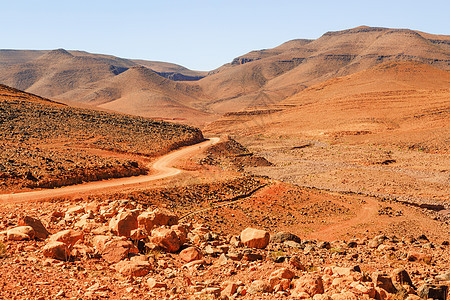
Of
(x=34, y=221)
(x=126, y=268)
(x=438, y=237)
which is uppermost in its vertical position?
(x=34, y=221)

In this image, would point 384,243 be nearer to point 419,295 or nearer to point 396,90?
point 419,295

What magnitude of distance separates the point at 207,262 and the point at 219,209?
46.4 ft

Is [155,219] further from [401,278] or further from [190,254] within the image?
[401,278]

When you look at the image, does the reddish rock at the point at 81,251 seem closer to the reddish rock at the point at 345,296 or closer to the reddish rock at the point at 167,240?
the reddish rock at the point at 167,240

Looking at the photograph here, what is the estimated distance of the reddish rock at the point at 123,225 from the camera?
12773 mm

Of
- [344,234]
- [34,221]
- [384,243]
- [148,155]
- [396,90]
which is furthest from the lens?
[396,90]

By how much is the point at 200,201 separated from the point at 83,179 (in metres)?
8.33

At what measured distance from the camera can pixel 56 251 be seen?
33.7ft

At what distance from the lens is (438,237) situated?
81.6 feet

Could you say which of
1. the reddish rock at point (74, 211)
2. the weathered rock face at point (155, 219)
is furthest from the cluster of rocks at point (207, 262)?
the reddish rock at point (74, 211)

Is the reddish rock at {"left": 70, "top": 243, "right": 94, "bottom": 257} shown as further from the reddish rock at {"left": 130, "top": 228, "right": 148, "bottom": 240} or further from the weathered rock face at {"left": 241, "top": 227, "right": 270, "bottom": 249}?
the weathered rock face at {"left": 241, "top": 227, "right": 270, "bottom": 249}

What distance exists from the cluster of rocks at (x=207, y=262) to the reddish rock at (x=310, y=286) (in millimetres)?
21

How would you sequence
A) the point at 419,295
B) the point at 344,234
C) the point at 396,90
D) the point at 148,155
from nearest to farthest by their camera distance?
the point at 419,295, the point at 344,234, the point at 148,155, the point at 396,90

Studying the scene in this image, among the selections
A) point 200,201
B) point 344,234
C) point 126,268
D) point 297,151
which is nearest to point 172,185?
point 200,201
